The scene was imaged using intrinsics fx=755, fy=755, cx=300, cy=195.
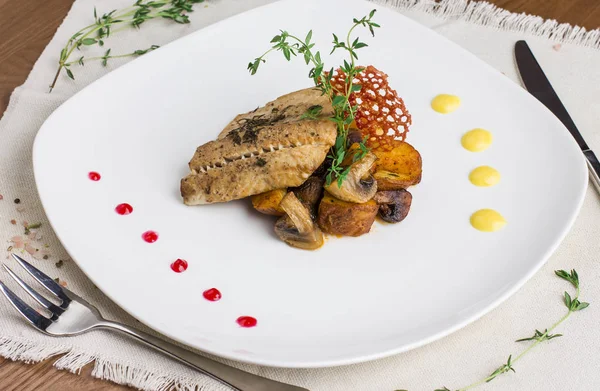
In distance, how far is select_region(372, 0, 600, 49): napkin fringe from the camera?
166 inches

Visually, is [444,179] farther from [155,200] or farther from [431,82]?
[155,200]

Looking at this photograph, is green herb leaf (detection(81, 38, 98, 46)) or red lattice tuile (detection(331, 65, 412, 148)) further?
green herb leaf (detection(81, 38, 98, 46))

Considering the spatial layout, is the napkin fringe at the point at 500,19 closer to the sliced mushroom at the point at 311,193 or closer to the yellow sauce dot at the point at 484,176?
the yellow sauce dot at the point at 484,176

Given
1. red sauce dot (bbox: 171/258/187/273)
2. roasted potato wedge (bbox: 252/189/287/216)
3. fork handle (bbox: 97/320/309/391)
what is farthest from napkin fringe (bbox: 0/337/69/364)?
roasted potato wedge (bbox: 252/189/287/216)

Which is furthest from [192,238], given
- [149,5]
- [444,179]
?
[149,5]

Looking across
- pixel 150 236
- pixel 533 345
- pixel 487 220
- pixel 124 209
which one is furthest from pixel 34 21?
pixel 533 345

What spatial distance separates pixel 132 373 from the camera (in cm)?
267

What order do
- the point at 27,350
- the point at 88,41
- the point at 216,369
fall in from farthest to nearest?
1. the point at 88,41
2. the point at 27,350
3. the point at 216,369

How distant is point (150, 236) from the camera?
2984 mm

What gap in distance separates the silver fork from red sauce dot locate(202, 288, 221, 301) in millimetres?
212

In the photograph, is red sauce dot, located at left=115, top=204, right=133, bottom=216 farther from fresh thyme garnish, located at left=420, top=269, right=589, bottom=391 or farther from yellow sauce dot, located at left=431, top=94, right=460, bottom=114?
yellow sauce dot, located at left=431, top=94, right=460, bottom=114

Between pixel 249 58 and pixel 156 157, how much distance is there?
82 centimetres

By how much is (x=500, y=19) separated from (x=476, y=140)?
1.21m

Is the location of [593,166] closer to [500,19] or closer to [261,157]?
[500,19]
